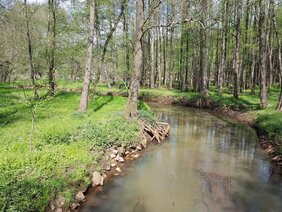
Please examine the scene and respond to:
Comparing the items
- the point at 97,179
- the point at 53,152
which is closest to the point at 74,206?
the point at 97,179

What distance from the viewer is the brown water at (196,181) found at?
26.4 feet

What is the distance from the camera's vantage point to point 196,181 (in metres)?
9.73

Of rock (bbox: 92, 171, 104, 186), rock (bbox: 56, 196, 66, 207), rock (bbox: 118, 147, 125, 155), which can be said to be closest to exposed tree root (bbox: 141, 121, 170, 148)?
rock (bbox: 118, 147, 125, 155)

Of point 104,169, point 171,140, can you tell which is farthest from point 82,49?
point 104,169

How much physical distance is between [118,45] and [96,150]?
29277mm

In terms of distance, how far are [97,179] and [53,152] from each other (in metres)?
1.62

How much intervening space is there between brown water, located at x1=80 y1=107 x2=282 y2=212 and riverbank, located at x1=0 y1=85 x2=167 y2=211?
2.77 ft

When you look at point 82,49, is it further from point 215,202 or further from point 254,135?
point 215,202

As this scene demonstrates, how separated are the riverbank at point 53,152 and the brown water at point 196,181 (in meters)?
0.85

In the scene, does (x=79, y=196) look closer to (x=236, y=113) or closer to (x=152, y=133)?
(x=152, y=133)

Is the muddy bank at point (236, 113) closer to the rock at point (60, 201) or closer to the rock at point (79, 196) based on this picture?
the rock at point (79, 196)

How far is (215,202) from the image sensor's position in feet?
27.0

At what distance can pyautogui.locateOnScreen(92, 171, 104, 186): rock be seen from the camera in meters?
8.83

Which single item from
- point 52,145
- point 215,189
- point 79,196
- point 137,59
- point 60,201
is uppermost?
point 137,59
